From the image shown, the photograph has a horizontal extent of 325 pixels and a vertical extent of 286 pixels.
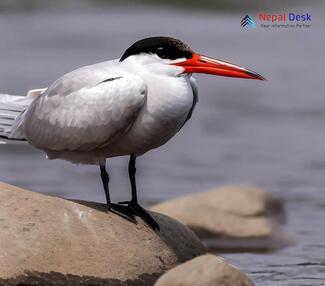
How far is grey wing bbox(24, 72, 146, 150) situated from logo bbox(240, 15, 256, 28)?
11749mm

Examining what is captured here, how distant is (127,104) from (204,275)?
133 cm

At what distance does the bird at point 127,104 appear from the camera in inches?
303

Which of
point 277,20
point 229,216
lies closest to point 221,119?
point 229,216

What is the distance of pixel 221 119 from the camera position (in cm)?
1524

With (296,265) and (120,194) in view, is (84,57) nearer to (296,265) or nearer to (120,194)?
→ (120,194)

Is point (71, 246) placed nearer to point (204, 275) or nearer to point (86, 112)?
point (86, 112)

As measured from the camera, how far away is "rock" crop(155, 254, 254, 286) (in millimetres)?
6832

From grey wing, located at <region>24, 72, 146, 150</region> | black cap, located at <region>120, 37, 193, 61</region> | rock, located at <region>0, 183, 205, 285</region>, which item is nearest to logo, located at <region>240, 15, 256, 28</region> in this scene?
grey wing, located at <region>24, 72, 146, 150</region>

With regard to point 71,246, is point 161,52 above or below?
above

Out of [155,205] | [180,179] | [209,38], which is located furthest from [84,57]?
[155,205]

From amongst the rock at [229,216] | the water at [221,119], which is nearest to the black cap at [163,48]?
the water at [221,119]

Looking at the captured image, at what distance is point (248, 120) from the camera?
15.2m

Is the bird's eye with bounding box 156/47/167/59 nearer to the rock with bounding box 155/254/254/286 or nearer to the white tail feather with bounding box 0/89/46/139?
the white tail feather with bounding box 0/89/46/139

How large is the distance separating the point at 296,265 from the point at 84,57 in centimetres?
926
